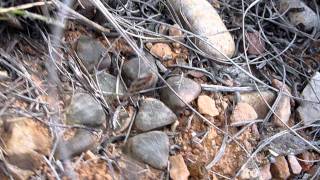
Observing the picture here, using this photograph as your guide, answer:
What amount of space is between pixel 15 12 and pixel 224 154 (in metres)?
0.65

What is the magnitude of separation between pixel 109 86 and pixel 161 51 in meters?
0.21

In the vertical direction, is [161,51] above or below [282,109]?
above

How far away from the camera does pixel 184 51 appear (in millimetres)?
1545

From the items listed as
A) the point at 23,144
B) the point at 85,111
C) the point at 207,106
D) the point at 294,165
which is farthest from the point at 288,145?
the point at 23,144

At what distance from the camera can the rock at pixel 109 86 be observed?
4.46 feet

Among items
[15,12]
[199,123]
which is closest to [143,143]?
[199,123]

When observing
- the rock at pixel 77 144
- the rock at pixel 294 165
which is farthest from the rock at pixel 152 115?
the rock at pixel 294 165

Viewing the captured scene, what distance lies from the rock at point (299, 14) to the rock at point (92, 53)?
26.7 inches

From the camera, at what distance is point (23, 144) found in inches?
44.3

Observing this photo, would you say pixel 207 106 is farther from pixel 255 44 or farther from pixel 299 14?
pixel 299 14

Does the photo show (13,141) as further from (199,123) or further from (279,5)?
(279,5)

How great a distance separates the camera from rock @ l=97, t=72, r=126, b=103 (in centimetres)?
136

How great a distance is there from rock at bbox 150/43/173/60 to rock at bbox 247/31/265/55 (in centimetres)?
28

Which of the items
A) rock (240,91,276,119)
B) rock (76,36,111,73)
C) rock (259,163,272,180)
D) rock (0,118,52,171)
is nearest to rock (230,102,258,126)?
rock (240,91,276,119)
